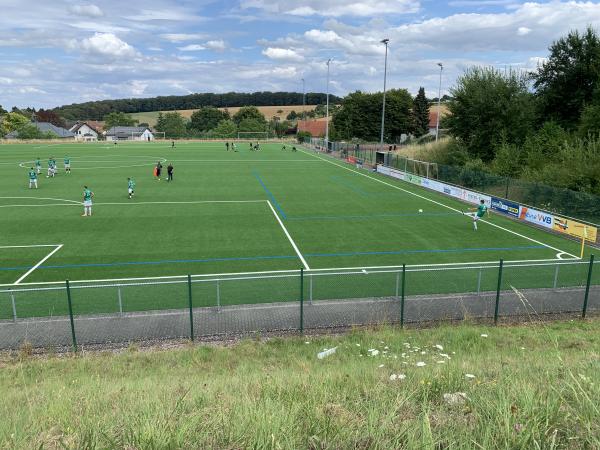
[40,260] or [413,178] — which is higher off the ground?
[413,178]

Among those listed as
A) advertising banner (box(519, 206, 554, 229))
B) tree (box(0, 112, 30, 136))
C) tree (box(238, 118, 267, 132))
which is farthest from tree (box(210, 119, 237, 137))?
advertising banner (box(519, 206, 554, 229))

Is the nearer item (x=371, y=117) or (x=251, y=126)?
(x=371, y=117)

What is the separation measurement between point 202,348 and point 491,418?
858 centimetres

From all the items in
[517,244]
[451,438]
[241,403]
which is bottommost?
[517,244]

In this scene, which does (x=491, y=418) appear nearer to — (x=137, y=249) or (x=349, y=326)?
(x=349, y=326)

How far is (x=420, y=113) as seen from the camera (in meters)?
116

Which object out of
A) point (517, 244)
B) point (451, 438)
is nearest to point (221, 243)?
point (517, 244)

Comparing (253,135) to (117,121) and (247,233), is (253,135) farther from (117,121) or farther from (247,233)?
(247,233)

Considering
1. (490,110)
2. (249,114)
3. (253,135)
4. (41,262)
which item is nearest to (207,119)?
(249,114)

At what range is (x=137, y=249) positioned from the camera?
68.5 feet

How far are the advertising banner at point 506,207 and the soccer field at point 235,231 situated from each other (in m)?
1.11

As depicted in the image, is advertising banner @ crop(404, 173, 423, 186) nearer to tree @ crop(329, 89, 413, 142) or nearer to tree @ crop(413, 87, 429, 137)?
tree @ crop(329, 89, 413, 142)

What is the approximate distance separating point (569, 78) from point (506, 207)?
1997 cm

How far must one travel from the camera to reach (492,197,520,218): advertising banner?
28.1 m
